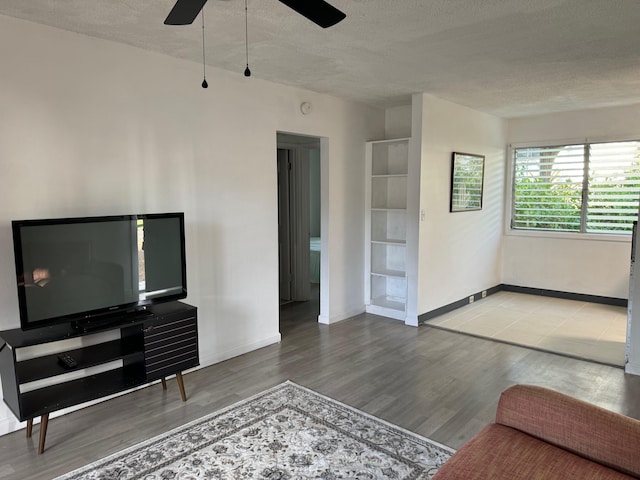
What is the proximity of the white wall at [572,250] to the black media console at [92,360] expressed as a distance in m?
5.03

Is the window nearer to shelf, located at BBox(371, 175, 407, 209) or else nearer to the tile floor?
the tile floor

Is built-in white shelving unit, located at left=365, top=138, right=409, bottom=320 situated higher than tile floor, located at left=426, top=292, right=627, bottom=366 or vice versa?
built-in white shelving unit, located at left=365, top=138, right=409, bottom=320

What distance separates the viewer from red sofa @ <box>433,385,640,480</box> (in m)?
1.57

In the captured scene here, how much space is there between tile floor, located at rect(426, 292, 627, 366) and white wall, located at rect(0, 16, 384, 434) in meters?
1.56

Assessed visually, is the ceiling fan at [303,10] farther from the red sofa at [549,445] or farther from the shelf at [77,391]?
the shelf at [77,391]

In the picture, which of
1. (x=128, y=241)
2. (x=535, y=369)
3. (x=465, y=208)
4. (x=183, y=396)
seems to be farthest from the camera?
(x=465, y=208)

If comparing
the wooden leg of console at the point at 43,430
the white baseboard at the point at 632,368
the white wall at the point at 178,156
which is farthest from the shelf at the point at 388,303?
the wooden leg of console at the point at 43,430

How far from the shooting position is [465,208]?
549cm

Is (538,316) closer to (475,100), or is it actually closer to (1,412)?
(475,100)

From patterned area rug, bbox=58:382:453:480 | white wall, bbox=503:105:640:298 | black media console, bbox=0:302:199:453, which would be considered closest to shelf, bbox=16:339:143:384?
black media console, bbox=0:302:199:453

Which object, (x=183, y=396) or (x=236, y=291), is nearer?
(x=183, y=396)

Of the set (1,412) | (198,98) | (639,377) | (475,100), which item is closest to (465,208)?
(475,100)

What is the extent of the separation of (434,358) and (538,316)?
205 centimetres

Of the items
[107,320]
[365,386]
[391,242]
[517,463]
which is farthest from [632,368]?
[107,320]
